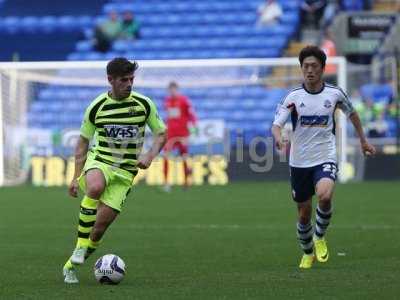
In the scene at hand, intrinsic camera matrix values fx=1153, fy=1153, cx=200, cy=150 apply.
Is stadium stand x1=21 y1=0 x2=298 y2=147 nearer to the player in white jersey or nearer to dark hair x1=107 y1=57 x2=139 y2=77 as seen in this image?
the player in white jersey

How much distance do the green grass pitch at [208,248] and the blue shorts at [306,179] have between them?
0.66 metres

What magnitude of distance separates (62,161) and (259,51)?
28.6ft

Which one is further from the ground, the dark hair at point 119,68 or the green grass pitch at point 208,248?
the dark hair at point 119,68

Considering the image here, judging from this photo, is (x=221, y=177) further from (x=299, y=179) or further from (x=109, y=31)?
→ (x=299, y=179)

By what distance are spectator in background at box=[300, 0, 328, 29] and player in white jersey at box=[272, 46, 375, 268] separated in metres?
22.8

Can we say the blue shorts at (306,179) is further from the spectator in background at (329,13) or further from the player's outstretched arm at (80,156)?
the spectator in background at (329,13)

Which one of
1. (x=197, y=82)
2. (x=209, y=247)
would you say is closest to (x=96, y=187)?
(x=209, y=247)

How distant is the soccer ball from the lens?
9.09 m

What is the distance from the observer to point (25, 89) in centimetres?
2842

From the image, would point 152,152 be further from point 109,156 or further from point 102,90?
point 102,90

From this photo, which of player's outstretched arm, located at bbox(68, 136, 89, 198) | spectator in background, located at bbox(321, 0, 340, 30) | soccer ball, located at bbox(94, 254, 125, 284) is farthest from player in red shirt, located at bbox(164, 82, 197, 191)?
soccer ball, located at bbox(94, 254, 125, 284)

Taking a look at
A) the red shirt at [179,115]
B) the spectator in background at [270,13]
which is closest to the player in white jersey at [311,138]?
the red shirt at [179,115]

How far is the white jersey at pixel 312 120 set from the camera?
10.6 meters

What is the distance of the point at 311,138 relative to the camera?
1072cm
